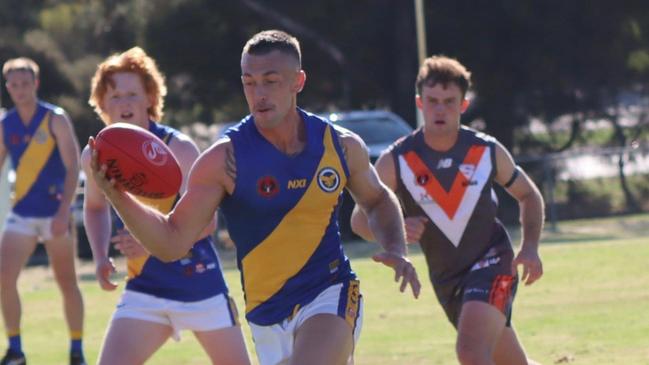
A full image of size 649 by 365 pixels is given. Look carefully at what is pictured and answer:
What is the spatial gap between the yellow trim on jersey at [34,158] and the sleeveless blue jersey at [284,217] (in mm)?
5895

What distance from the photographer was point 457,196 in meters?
8.08

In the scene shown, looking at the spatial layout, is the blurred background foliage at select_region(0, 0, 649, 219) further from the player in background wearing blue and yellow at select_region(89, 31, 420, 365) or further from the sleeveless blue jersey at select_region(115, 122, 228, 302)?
the player in background wearing blue and yellow at select_region(89, 31, 420, 365)

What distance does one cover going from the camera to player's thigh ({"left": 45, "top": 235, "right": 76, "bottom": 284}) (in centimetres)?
1143

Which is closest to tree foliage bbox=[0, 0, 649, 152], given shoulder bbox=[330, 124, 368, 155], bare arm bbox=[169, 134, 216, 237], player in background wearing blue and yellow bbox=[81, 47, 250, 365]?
player in background wearing blue and yellow bbox=[81, 47, 250, 365]

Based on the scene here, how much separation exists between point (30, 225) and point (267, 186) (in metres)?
6.01

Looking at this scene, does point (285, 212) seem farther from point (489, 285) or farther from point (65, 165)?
point (65, 165)

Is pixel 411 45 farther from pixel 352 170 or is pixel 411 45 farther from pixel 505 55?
pixel 352 170

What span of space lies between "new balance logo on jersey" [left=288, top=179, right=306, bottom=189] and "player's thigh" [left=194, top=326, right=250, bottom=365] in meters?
1.46

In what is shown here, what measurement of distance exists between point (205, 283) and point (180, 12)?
79.7ft

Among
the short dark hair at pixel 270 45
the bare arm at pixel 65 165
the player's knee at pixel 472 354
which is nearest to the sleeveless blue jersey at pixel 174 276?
the player's knee at pixel 472 354

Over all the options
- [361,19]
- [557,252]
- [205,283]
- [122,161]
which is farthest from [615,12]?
[122,161]

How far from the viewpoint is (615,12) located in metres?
29.2

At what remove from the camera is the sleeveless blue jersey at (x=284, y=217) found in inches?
236

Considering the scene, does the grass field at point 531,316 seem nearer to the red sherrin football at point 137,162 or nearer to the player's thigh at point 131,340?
the player's thigh at point 131,340
